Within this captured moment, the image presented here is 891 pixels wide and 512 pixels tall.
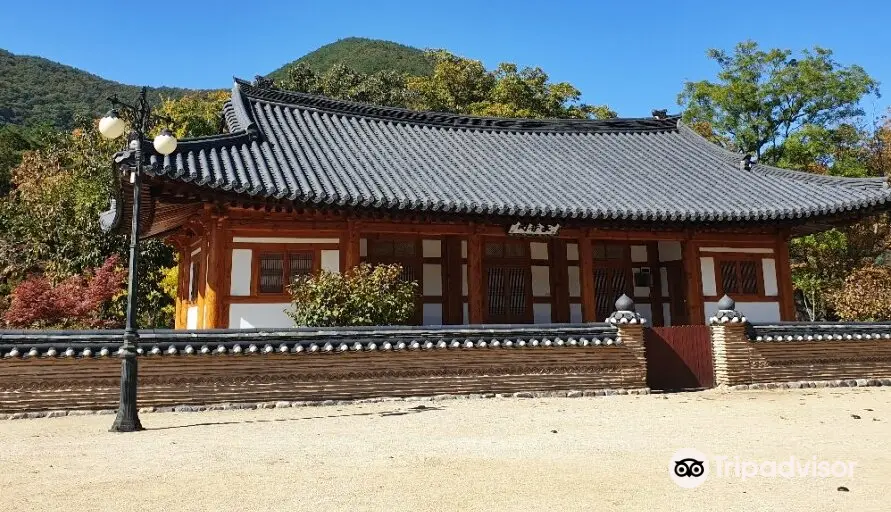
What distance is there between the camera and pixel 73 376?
8.27 metres

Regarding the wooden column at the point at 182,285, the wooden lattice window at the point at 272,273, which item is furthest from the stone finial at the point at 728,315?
the wooden column at the point at 182,285

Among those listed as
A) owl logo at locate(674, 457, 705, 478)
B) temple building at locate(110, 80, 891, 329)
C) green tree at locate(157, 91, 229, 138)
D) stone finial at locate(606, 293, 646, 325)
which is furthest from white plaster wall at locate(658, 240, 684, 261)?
green tree at locate(157, 91, 229, 138)

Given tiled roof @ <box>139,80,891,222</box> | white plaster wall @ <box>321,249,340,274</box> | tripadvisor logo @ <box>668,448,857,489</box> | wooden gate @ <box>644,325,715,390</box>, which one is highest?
tiled roof @ <box>139,80,891,222</box>

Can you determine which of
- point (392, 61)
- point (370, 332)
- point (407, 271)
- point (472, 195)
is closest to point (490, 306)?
point (407, 271)

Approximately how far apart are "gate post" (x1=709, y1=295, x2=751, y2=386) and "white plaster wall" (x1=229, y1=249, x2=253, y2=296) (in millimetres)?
8620

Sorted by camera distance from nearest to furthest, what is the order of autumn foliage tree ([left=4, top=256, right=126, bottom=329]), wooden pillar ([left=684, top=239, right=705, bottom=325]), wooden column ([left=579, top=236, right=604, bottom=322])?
wooden column ([left=579, top=236, right=604, bottom=322]), wooden pillar ([left=684, top=239, right=705, bottom=325]), autumn foliage tree ([left=4, top=256, right=126, bottom=329])

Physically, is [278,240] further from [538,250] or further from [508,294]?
[538,250]

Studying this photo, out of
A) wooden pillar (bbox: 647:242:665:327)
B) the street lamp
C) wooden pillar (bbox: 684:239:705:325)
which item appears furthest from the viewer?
wooden pillar (bbox: 647:242:665:327)

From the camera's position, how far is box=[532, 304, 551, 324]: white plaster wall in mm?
14969

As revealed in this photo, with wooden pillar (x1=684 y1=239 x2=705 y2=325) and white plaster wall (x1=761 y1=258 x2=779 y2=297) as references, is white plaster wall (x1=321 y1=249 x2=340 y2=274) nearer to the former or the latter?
wooden pillar (x1=684 y1=239 x2=705 y2=325)

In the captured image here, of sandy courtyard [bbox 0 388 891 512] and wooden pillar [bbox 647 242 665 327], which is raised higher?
wooden pillar [bbox 647 242 665 327]

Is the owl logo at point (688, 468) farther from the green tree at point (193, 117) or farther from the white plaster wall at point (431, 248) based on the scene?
the green tree at point (193, 117)

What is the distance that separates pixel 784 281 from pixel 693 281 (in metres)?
2.49

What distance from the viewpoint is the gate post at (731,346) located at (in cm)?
1091
